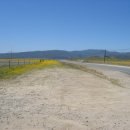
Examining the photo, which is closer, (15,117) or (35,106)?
(15,117)

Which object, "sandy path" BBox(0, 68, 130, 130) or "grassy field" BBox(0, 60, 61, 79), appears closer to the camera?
"sandy path" BBox(0, 68, 130, 130)

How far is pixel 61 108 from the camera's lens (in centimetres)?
1277

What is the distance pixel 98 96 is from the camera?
16.5m

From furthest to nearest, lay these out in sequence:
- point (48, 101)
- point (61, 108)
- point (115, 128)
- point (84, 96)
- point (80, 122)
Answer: point (84, 96) < point (48, 101) < point (61, 108) < point (80, 122) < point (115, 128)

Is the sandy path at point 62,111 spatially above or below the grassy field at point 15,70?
above

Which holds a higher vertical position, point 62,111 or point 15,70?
point 62,111

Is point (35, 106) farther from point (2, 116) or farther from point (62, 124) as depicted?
point (62, 124)

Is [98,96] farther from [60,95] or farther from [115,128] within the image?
[115,128]

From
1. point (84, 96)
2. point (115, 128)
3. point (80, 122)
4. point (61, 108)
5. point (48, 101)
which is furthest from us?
point (84, 96)

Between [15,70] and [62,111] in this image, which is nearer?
[62,111]

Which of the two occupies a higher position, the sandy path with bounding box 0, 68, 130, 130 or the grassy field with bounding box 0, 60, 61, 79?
the sandy path with bounding box 0, 68, 130, 130

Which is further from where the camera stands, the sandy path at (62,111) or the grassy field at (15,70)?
the grassy field at (15,70)

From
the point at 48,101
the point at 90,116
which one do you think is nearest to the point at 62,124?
the point at 90,116

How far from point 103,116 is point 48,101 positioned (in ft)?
12.3
